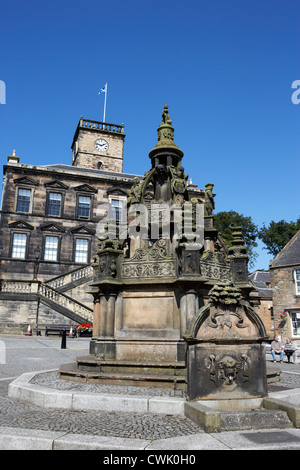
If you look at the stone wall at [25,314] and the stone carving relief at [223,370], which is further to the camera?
the stone wall at [25,314]

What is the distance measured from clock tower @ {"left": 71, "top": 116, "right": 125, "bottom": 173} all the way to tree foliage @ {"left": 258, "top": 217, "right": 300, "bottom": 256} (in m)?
29.4

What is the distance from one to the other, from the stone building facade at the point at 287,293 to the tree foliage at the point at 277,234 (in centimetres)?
3229

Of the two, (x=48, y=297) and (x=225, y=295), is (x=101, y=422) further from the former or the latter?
(x=48, y=297)

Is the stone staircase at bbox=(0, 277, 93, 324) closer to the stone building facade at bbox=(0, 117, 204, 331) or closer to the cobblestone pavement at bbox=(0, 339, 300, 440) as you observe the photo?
the stone building facade at bbox=(0, 117, 204, 331)

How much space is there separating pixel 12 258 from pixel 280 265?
24500 millimetres

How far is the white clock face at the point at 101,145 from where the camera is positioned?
161 ft

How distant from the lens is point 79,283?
32.3m

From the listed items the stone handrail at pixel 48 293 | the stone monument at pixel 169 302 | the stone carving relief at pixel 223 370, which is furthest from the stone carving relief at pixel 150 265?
the stone handrail at pixel 48 293

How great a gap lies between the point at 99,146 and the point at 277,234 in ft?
110

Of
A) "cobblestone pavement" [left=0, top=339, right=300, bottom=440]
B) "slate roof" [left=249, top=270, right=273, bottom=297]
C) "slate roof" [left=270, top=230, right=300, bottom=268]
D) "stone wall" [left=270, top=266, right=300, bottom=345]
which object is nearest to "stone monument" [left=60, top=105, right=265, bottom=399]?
"cobblestone pavement" [left=0, top=339, right=300, bottom=440]

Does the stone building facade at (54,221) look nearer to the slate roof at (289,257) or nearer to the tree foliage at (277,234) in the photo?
the slate roof at (289,257)

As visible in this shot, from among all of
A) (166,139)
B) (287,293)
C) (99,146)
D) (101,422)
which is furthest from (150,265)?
(99,146)

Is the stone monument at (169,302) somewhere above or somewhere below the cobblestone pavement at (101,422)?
above

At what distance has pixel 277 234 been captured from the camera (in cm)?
6275
